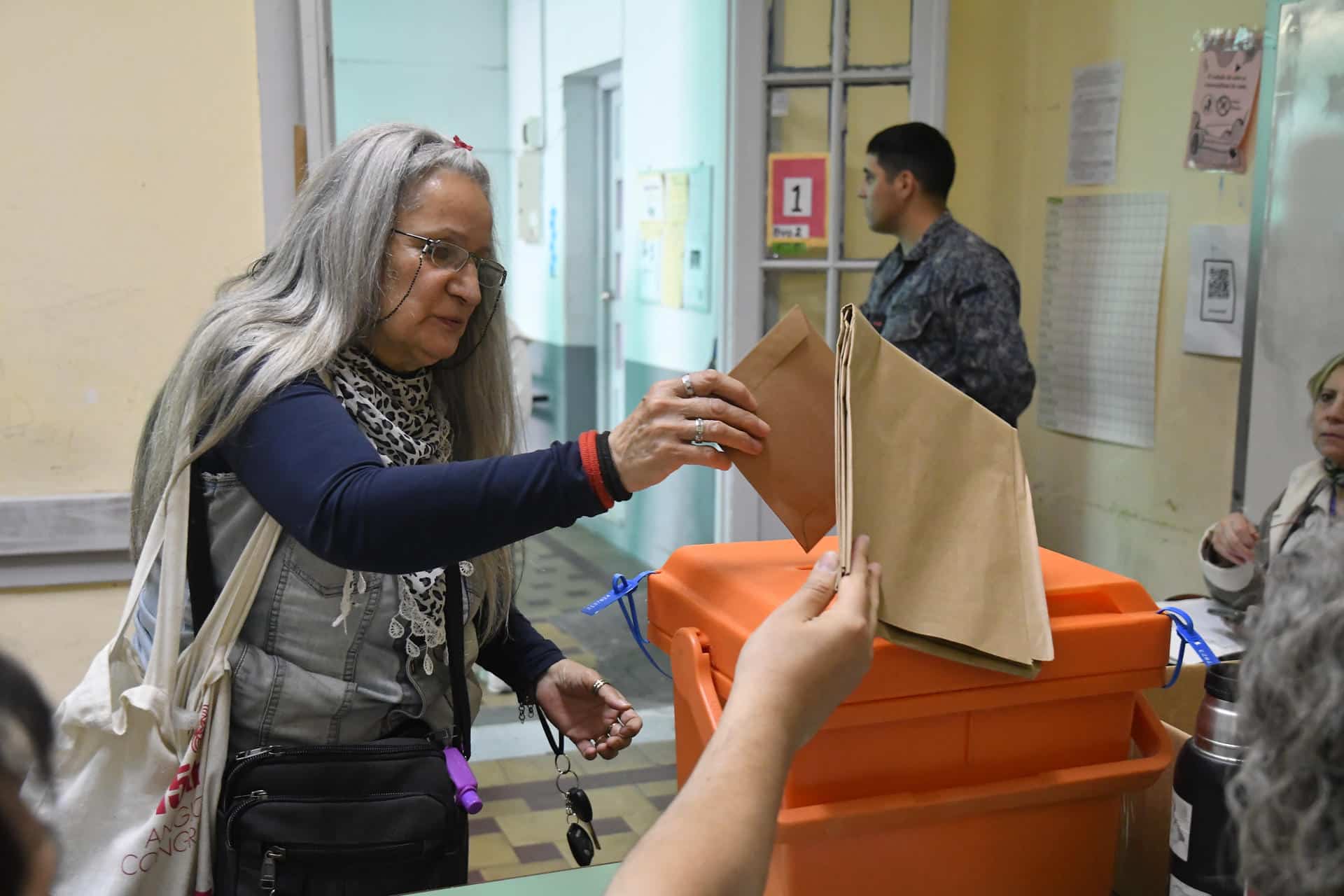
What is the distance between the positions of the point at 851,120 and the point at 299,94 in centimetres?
157

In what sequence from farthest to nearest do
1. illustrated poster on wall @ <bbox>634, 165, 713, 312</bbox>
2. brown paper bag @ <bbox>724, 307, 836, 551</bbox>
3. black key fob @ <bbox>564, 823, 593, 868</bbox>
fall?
1. illustrated poster on wall @ <bbox>634, 165, 713, 312</bbox>
2. black key fob @ <bbox>564, 823, 593, 868</bbox>
3. brown paper bag @ <bbox>724, 307, 836, 551</bbox>

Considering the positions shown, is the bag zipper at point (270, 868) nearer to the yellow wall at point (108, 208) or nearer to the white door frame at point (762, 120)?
the yellow wall at point (108, 208)

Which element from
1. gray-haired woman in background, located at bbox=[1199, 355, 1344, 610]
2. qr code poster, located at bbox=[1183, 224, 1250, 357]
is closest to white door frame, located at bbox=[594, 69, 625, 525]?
qr code poster, located at bbox=[1183, 224, 1250, 357]

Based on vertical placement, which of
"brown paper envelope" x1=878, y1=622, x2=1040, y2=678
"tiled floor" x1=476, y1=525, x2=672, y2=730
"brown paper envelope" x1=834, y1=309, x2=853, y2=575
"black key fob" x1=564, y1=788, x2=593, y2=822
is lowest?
"tiled floor" x1=476, y1=525, x2=672, y2=730

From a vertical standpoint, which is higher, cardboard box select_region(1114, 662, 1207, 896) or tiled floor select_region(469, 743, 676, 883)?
cardboard box select_region(1114, 662, 1207, 896)

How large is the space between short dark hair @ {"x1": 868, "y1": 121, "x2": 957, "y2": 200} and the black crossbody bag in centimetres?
234

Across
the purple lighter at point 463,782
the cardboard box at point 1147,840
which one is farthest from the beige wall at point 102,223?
the cardboard box at point 1147,840

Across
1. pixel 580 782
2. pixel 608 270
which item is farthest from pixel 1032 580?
pixel 608 270

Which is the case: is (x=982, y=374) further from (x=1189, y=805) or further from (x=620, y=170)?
(x=620, y=170)

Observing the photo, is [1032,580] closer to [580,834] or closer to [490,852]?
[580,834]

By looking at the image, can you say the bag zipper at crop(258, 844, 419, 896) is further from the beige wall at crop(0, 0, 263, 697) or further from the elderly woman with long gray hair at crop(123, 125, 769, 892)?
the beige wall at crop(0, 0, 263, 697)

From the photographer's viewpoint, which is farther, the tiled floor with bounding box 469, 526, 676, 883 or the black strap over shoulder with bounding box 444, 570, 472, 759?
the tiled floor with bounding box 469, 526, 676, 883

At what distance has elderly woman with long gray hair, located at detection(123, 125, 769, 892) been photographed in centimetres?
106

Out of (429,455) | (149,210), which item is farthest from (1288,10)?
(149,210)
